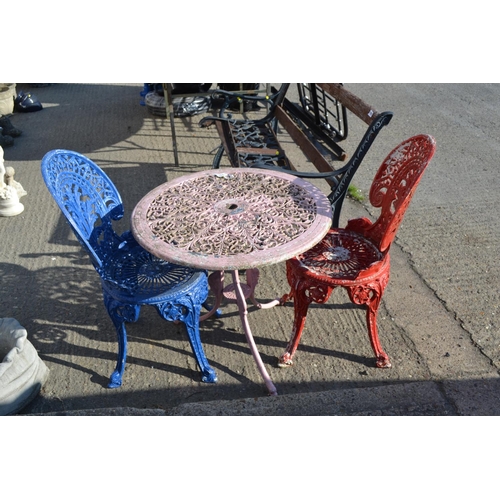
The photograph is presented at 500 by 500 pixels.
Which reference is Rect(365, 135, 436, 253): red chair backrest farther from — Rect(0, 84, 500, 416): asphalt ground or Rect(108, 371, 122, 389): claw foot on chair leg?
Rect(108, 371, 122, 389): claw foot on chair leg

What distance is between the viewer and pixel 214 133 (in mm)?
6465

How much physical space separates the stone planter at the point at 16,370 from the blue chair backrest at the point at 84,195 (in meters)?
0.62

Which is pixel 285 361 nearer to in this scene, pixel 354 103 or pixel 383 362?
pixel 383 362

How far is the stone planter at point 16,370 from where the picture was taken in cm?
247

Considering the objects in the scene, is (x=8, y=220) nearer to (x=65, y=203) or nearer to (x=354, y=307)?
(x=65, y=203)

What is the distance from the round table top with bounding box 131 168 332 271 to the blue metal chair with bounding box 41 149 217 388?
0.91 feet

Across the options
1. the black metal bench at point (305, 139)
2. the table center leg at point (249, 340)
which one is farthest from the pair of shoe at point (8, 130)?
the table center leg at point (249, 340)

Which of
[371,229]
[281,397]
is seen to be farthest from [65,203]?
[371,229]

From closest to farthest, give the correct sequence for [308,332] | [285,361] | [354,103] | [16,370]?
1. [16,370]
2. [285,361]
3. [308,332]
4. [354,103]

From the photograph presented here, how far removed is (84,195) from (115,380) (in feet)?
3.67

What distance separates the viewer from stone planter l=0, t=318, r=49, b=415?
247cm

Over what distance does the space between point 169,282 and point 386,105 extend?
5665 millimetres

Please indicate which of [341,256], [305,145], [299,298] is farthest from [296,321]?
[305,145]

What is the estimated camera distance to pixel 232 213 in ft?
8.63
